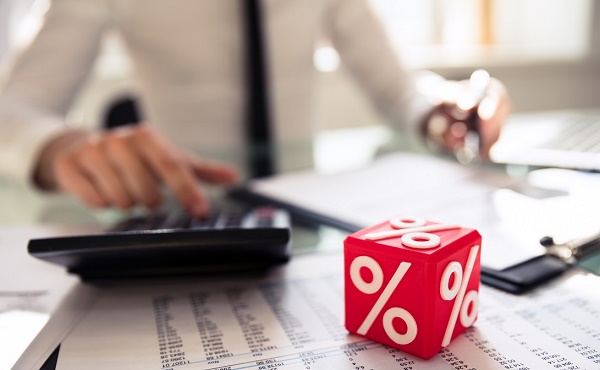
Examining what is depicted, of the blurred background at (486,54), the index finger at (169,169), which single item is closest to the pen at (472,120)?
the index finger at (169,169)

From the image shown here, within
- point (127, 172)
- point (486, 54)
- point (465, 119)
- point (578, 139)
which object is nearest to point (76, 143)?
point (127, 172)

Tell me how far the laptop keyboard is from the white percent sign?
403 millimetres

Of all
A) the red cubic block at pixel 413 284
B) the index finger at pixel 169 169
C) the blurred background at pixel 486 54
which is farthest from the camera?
the blurred background at pixel 486 54

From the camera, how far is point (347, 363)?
0.90 feet

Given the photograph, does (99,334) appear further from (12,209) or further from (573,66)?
(573,66)

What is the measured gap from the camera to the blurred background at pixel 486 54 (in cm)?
213

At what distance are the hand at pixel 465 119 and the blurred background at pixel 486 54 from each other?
3.95 ft

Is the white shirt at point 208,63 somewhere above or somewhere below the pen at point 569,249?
above

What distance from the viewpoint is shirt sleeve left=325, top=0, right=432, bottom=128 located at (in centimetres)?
112

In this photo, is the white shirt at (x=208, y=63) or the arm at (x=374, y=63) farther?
the arm at (x=374, y=63)

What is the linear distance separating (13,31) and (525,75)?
6.32 ft

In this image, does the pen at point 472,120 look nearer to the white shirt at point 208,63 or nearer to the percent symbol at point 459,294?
the white shirt at point 208,63

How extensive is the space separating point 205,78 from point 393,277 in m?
0.89

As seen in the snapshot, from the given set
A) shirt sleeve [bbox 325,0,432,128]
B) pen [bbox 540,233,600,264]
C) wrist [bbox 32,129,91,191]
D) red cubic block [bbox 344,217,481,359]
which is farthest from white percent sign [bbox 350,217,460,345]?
shirt sleeve [bbox 325,0,432,128]
